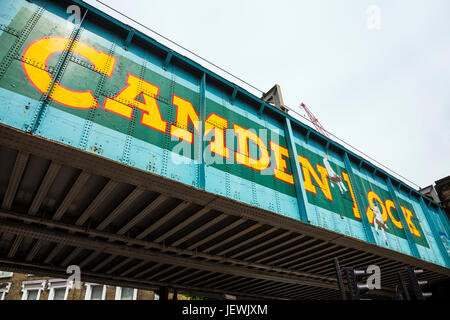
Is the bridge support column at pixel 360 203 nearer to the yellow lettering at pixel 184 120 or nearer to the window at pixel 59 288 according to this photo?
the yellow lettering at pixel 184 120

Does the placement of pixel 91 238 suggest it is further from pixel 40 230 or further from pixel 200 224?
pixel 200 224

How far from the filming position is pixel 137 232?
10.9m

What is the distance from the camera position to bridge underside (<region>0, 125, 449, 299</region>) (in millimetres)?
7871

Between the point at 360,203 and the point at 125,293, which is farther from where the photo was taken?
the point at 125,293

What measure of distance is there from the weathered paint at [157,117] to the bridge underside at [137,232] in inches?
17.9

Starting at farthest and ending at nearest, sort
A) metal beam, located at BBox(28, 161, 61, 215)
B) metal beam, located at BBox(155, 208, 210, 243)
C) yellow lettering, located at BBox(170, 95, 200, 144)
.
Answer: metal beam, located at BBox(155, 208, 210, 243), yellow lettering, located at BBox(170, 95, 200, 144), metal beam, located at BBox(28, 161, 61, 215)

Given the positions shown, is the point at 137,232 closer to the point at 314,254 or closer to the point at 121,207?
the point at 121,207

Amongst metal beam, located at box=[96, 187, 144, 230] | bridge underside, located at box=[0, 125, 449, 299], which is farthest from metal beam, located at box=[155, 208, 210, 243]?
metal beam, located at box=[96, 187, 144, 230]

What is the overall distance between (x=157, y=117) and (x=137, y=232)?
4645 mm

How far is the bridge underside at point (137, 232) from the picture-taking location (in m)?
7.87

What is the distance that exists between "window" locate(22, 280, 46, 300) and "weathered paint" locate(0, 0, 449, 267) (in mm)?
30754

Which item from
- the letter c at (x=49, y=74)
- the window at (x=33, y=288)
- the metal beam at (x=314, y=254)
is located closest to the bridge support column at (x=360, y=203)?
the metal beam at (x=314, y=254)

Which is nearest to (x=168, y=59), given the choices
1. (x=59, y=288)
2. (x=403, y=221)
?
(x=403, y=221)

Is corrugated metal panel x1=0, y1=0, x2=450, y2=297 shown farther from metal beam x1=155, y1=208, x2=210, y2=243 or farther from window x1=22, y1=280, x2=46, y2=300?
window x1=22, y1=280, x2=46, y2=300
